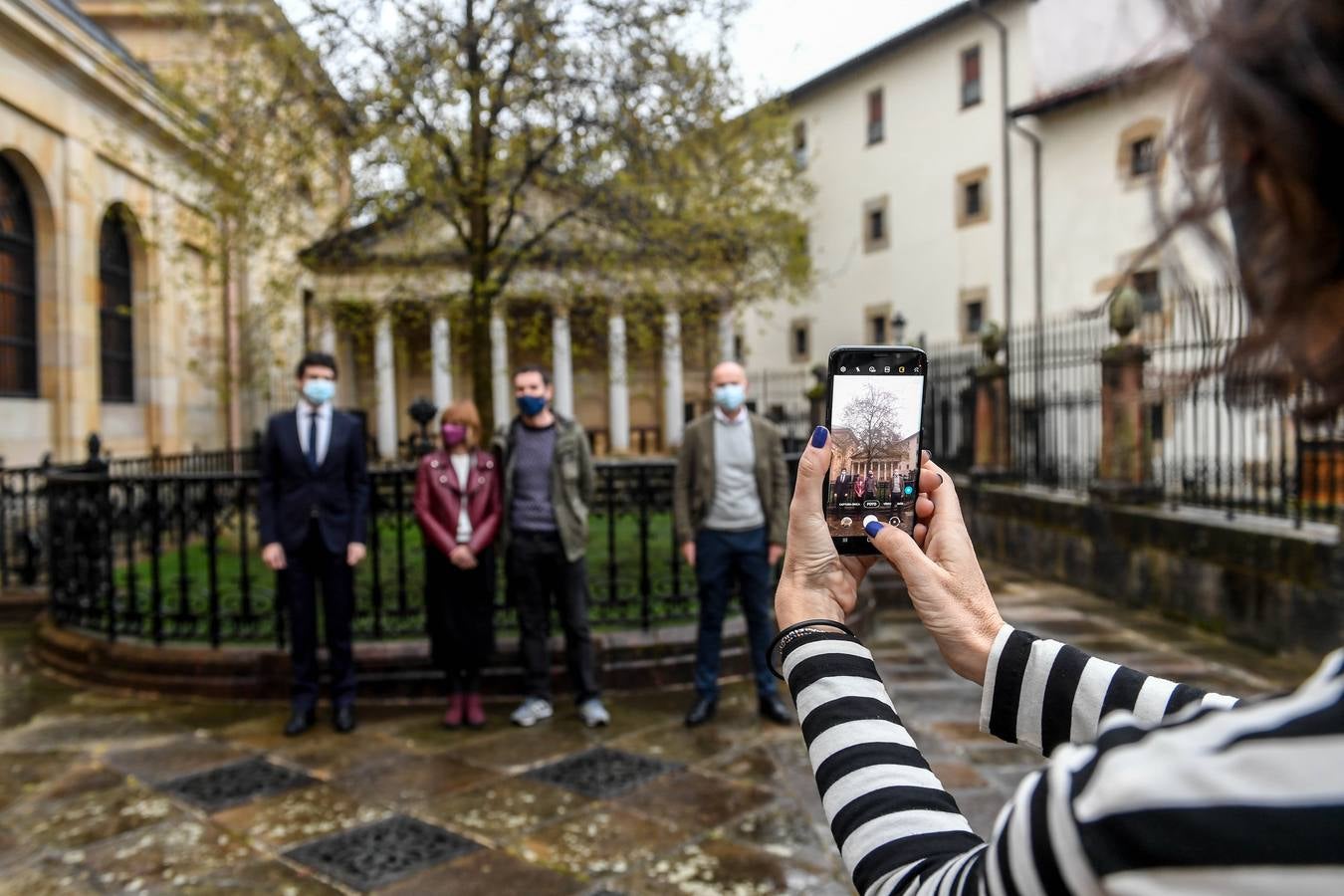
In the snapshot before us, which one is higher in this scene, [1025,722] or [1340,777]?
[1340,777]

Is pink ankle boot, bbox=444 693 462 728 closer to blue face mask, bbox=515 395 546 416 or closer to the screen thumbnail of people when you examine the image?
blue face mask, bbox=515 395 546 416

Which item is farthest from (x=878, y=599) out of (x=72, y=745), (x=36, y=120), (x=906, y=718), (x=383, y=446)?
(x=383, y=446)

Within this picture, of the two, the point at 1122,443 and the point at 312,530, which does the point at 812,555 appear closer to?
the point at 312,530

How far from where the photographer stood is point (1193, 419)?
34.2 feet

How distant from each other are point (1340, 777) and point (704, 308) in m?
12.6

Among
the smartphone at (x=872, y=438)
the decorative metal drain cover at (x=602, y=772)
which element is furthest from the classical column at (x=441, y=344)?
the smartphone at (x=872, y=438)

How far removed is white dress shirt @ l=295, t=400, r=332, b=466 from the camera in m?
6.14

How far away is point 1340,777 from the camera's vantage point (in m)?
0.69

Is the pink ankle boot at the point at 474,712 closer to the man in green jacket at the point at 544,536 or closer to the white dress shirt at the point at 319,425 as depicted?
the man in green jacket at the point at 544,536

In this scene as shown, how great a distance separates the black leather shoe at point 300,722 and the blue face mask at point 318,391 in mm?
1890

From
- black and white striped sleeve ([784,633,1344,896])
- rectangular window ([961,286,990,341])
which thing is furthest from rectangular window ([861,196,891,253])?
black and white striped sleeve ([784,633,1344,896])

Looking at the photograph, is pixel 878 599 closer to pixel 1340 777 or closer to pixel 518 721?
pixel 518 721

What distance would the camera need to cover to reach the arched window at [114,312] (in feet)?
57.7

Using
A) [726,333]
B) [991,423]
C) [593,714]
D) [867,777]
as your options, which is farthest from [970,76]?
[867,777]
